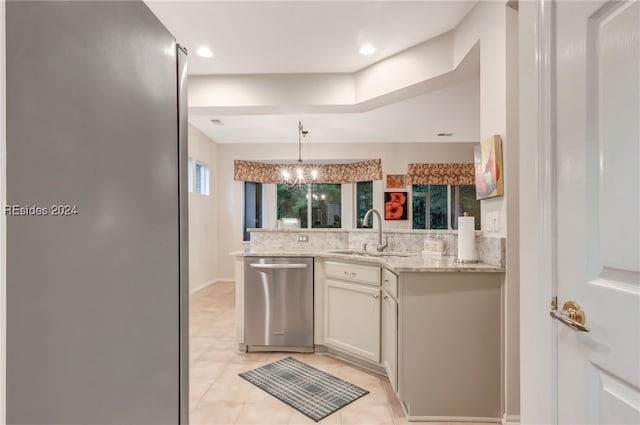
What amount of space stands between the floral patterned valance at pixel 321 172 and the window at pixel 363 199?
17 cm

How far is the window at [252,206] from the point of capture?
21.3 feet

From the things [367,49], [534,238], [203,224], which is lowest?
[203,224]

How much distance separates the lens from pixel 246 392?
2254 millimetres

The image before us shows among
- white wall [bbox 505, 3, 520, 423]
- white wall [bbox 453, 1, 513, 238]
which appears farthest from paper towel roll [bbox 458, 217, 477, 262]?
white wall [bbox 505, 3, 520, 423]

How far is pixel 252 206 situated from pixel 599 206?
240 inches

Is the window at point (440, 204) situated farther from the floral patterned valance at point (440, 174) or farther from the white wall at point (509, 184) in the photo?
the white wall at point (509, 184)

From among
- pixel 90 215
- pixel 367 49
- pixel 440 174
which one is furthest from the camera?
pixel 440 174

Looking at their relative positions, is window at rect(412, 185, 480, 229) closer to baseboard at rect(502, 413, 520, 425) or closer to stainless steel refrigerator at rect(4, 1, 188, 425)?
baseboard at rect(502, 413, 520, 425)

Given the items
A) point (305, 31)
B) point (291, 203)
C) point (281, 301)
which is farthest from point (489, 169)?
point (291, 203)

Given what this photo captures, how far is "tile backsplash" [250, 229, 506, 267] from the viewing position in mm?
2719

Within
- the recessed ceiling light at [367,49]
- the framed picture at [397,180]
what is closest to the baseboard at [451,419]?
the recessed ceiling light at [367,49]

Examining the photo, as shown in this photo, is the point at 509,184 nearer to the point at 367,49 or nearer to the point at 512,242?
the point at 512,242

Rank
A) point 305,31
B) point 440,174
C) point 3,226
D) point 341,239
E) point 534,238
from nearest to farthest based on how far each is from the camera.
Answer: point 3,226, point 534,238, point 305,31, point 341,239, point 440,174

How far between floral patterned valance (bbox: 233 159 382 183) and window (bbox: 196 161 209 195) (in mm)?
545
